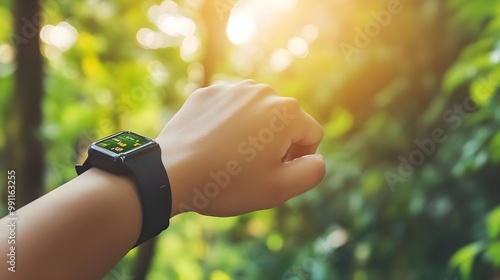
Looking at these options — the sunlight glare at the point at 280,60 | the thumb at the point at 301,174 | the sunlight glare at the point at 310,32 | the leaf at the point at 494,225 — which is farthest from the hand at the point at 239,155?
the sunlight glare at the point at 280,60

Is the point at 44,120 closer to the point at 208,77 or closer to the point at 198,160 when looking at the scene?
the point at 208,77

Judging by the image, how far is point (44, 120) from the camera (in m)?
1.52

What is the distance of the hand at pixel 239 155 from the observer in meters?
0.47

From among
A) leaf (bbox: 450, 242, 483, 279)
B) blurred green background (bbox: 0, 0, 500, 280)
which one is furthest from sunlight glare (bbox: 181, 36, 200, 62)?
leaf (bbox: 450, 242, 483, 279)

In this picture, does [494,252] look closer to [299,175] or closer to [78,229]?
[299,175]

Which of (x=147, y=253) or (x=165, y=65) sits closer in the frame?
(x=147, y=253)

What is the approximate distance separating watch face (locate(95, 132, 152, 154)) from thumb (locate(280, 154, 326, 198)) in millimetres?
112

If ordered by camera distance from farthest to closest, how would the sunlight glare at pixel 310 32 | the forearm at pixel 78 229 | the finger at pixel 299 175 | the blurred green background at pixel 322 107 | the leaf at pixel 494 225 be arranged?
the sunlight glare at pixel 310 32 < the blurred green background at pixel 322 107 < the leaf at pixel 494 225 < the finger at pixel 299 175 < the forearm at pixel 78 229

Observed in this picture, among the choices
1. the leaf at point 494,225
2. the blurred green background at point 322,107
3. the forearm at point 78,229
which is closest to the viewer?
the forearm at point 78,229

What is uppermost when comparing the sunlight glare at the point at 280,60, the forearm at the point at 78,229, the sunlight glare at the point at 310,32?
the forearm at the point at 78,229

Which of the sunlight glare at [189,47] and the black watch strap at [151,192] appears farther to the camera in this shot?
the sunlight glare at [189,47]

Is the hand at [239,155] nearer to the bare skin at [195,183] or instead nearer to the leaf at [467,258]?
the bare skin at [195,183]

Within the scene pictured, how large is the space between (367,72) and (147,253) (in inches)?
30.7

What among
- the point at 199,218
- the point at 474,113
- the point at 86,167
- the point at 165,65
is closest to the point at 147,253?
the point at 199,218
